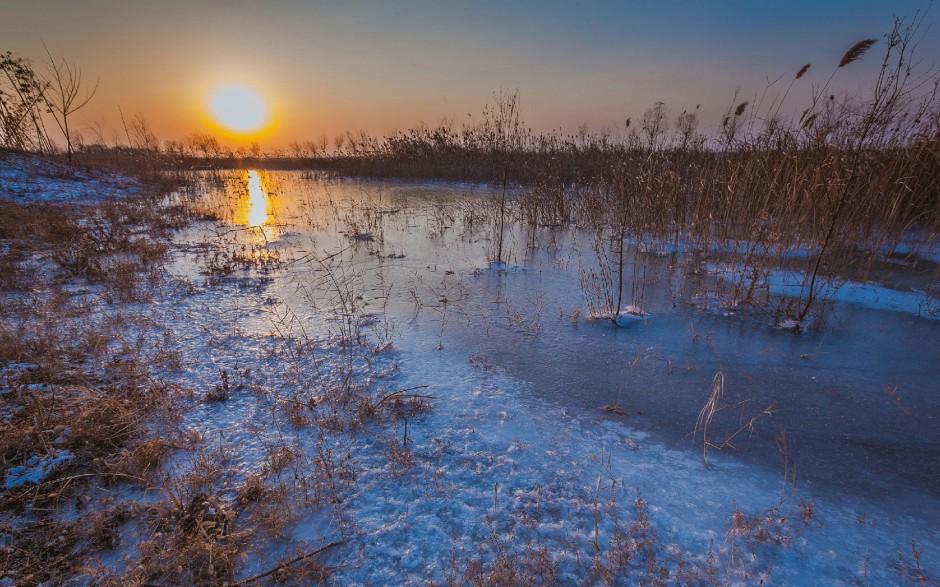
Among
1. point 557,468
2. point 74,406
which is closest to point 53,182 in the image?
point 74,406

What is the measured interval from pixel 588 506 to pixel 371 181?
18952 mm

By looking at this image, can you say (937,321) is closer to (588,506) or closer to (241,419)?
(588,506)

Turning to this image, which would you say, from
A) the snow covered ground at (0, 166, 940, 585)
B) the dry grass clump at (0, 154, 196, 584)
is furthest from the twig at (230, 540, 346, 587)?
the dry grass clump at (0, 154, 196, 584)

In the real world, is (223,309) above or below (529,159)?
below

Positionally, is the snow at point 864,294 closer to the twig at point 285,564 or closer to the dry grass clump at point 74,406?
the twig at point 285,564

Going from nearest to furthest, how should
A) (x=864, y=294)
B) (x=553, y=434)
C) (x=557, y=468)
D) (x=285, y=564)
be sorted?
(x=285, y=564)
(x=557, y=468)
(x=553, y=434)
(x=864, y=294)

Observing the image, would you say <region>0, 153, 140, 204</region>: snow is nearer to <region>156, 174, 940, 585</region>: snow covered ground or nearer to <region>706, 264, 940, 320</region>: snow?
<region>156, 174, 940, 585</region>: snow covered ground

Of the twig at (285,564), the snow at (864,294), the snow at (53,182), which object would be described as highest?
the snow at (53,182)

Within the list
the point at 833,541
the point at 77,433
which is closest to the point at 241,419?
the point at 77,433

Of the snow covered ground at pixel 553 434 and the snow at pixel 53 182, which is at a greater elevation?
the snow at pixel 53 182

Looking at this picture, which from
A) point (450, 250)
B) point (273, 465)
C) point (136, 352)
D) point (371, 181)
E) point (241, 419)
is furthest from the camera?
point (371, 181)

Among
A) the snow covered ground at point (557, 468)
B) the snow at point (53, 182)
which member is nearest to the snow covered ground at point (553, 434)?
the snow covered ground at point (557, 468)

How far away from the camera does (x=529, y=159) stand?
1588 cm

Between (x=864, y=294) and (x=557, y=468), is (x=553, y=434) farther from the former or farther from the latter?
(x=864, y=294)
